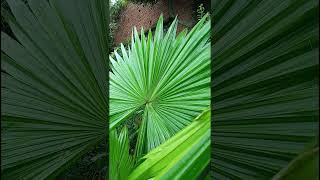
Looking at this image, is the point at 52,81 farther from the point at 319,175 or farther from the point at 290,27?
the point at 319,175

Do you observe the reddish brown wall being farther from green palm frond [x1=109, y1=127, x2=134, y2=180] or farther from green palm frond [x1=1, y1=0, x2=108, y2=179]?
green palm frond [x1=1, y1=0, x2=108, y2=179]

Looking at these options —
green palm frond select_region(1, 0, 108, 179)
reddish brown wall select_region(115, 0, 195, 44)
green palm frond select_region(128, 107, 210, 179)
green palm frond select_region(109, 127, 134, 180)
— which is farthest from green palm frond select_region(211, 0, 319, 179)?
reddish brown wall select_region(115, 0, 195, 44)

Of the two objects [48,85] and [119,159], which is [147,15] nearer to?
[119,159]

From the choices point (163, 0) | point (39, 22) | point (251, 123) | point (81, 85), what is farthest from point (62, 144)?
point (163, 0)

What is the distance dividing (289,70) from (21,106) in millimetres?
347

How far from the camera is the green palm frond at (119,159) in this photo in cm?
105

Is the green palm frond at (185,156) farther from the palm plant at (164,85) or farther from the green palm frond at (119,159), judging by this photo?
the palm plant at (164,85)

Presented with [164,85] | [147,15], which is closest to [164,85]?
[164,85]

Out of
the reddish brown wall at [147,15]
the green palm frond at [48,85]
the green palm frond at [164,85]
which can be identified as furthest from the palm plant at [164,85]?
the reddish brown wall at [147,15]

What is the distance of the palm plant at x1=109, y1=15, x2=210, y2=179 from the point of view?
1.52 metres

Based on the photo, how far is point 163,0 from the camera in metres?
7.54

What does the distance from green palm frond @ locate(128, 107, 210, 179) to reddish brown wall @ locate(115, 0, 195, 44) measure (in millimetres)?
5891

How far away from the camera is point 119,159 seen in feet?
3.67

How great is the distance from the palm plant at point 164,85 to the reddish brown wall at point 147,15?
478 centimetres
